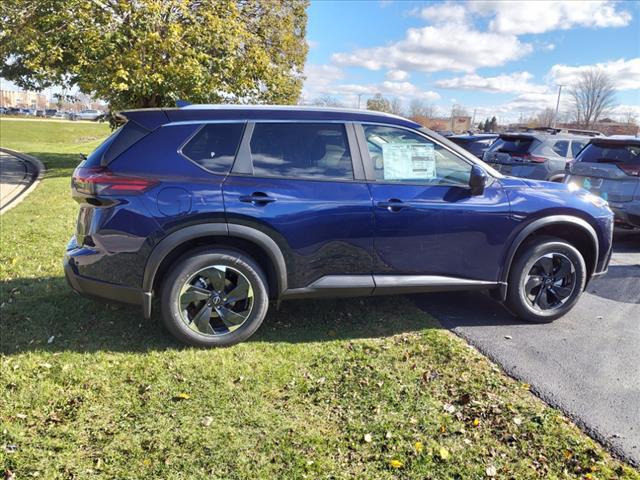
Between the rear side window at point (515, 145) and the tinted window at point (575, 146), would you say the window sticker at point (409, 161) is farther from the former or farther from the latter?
the tinted window at point (575, 146)

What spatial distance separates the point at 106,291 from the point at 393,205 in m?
2.23

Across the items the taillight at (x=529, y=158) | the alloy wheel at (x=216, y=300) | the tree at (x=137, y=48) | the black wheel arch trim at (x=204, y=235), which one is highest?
the tree at (x=137, y=48)

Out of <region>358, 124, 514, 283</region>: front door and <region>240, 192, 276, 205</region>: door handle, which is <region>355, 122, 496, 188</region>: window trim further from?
<region>240, 192, 276, 205</region>: door handle

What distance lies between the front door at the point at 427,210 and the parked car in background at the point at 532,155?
621cm

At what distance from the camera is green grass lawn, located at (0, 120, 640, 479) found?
2.59 m

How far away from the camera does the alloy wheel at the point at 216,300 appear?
3.66 meters

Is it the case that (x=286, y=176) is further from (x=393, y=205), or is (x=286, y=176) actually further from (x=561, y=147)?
(x=561, y=147)

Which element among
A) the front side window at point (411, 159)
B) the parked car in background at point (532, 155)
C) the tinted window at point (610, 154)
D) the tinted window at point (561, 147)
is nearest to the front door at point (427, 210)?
the front side window at point (411, 159)

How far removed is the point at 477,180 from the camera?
3895 millimetres

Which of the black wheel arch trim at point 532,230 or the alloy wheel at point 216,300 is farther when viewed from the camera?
the black wheel arch trim at point 532,230

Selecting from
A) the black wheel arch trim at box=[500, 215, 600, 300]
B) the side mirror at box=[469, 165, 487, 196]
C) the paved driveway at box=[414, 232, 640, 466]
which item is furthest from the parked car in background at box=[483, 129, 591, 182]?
the side mirror at box=[469, 165, 487, 196]

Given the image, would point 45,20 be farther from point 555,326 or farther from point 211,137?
point 555,326

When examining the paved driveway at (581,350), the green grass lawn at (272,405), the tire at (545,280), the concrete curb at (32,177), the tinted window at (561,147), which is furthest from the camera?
the tinted window at (561,147)

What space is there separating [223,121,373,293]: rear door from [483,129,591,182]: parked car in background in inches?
271
